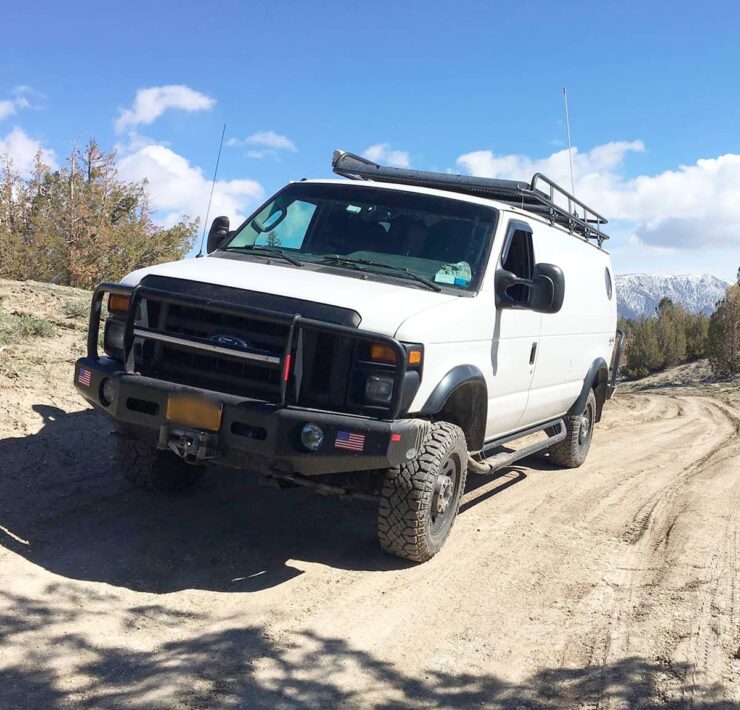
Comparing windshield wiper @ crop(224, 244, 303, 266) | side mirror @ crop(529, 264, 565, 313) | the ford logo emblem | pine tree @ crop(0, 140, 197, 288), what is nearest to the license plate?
the ford logo emblem

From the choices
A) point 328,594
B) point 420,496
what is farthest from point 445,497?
point 328,594

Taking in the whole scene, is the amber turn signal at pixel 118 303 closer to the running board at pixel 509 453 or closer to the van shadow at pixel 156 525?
the van shadow at pixel 156 525

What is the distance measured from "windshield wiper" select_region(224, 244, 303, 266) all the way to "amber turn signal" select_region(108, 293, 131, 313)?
108 centimetres

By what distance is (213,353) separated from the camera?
4.50 m

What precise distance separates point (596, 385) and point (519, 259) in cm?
340

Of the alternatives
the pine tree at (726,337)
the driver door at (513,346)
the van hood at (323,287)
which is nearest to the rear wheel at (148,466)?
the van hood at (323,287)

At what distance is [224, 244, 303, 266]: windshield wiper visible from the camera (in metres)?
5.34

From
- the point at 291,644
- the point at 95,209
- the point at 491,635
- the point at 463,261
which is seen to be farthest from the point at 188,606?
the point at 95,209

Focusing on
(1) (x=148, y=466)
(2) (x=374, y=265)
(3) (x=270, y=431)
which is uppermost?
(2) (x=374, y=265)

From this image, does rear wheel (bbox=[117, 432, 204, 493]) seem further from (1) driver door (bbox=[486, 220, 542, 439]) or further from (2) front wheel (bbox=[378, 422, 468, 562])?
(1) driver door (bbox=[486, 220, 542, 439])

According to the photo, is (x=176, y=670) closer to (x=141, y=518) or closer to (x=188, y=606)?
(x=188, y=606)

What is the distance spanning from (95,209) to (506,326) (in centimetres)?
1517

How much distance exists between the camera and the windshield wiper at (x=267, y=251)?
5343mm

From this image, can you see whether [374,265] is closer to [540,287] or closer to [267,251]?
[267,251]
